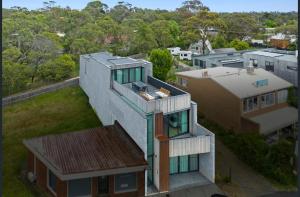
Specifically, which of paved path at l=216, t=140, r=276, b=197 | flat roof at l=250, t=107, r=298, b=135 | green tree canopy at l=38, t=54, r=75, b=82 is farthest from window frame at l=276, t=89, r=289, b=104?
green tree canopy at l=38, t=54, r=75, b=82

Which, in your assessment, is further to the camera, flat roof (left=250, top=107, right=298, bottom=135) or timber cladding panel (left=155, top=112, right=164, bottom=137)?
flat roof (left=250, top=107, right=298, bottom=135)

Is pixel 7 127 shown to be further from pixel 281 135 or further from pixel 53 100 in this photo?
pixel 281 135

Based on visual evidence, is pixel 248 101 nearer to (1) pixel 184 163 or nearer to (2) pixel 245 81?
(2) pixel 245 81

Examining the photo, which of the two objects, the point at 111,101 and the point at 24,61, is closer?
the point at 111,101

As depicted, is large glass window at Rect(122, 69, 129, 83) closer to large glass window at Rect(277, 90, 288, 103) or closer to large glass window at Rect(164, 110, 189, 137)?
large glass window at Rect(164, 110, 189, 137)

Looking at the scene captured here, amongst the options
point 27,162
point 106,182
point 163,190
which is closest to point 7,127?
point 27,162

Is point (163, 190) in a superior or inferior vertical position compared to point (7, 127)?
inferior
